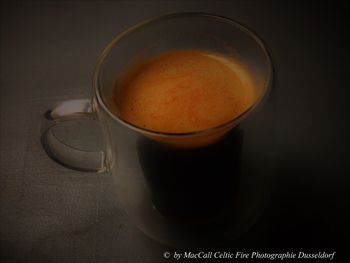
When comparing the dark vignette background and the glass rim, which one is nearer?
the glass rim

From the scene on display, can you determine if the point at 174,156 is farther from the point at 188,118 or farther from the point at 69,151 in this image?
the point at 69,151

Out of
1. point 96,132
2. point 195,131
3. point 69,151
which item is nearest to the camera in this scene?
point 195,131

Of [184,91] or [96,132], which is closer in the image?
[184,91]

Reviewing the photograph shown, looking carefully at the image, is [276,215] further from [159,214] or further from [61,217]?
[61,217]

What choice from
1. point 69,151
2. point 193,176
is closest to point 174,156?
point 193,176

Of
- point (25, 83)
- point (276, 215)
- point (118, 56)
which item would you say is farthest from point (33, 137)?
point (276, 215)

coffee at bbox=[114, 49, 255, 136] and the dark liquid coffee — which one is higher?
coffee at bbox=[114, 49, 255, 136]
